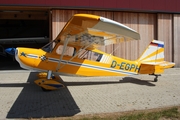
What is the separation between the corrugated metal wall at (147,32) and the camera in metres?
A: 13.5

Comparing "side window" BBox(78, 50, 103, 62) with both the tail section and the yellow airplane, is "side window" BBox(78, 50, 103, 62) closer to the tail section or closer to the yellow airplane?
the yellow airplane

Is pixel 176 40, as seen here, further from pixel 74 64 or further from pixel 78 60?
pixel 74 64

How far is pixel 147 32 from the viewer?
554 inches

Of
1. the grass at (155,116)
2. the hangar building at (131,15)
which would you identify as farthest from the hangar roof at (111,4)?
the grass at (155,116)

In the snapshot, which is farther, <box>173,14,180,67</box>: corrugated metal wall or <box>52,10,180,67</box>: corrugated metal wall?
<box>173,14,180,67</box>: corrugated metal wall

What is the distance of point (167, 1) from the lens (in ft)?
45.5

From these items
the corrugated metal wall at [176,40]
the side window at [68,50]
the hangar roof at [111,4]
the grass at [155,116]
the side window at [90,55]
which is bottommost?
the grass at [155,116]

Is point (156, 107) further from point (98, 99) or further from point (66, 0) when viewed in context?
point (66, 0)

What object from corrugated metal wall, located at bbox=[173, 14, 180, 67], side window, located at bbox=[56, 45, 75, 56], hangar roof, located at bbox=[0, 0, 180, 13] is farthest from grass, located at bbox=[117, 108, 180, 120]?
corrugated metal wall, located at bbox=[173, 14, 180, 67]

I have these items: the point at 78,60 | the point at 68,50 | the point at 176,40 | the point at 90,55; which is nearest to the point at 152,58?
the point at 90,55

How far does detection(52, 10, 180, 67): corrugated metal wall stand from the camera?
44.2ft

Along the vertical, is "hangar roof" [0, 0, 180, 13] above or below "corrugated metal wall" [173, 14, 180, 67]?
above

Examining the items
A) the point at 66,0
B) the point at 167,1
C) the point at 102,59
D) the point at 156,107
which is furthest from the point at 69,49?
the point at 167,1

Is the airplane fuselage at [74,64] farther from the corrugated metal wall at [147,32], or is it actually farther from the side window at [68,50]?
the corrugated metal wall at [147,32]
